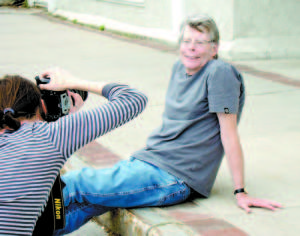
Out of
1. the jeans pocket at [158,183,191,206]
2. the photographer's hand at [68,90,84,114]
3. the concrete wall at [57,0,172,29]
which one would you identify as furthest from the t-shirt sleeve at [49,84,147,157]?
the concrete wall at [57,0,172,29]

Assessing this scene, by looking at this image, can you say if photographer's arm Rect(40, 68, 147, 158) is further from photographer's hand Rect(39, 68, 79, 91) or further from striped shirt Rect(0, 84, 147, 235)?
photographer's hand Rect(39, 68, 79, 91)

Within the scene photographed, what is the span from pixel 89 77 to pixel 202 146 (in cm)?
444

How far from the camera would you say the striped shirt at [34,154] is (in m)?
2.52

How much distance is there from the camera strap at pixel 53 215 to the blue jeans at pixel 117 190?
223 mm

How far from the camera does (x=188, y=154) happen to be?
3268 mm

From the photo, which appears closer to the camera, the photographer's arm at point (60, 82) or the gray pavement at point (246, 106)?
the photographer's arm at point (60, 82)

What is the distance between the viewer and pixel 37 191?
2578 millimetres

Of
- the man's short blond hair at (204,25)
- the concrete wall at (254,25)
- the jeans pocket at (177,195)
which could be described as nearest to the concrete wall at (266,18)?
the concrete wall at (254,25)

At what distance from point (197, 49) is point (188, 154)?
0.57m

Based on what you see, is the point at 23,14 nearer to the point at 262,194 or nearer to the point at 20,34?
the point at 20,34

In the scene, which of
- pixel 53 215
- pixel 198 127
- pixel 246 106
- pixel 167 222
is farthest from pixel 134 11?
pixel 53 215

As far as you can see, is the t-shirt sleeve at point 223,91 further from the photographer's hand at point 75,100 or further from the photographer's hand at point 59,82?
the photographer's hand at point 59,82

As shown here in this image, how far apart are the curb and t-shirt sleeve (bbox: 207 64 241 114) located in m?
0.57

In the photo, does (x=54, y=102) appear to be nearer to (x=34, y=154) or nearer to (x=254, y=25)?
(x=34, y=154)
